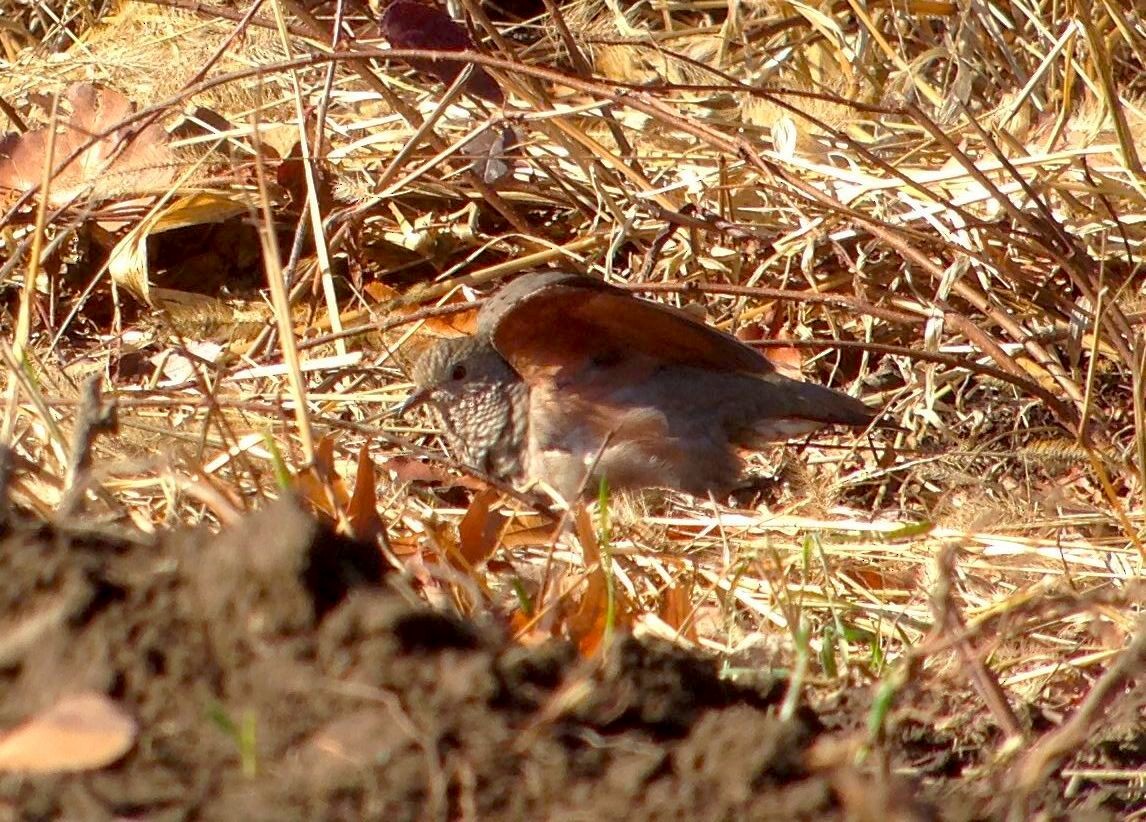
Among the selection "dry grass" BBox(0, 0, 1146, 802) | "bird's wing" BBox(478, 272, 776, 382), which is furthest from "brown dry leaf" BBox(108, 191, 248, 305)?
"bird's wing" BBox(478, 272, 776, 382)

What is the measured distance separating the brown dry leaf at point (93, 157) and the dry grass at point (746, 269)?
0.36 ft

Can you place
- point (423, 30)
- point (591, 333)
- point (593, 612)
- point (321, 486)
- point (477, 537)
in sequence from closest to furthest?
point (593, 612), point (321, 486), point (477, 537), point (423, 30), point (591, 333)

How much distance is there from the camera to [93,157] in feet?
15.7

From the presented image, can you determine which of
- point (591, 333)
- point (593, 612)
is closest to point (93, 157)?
point (591, 333)

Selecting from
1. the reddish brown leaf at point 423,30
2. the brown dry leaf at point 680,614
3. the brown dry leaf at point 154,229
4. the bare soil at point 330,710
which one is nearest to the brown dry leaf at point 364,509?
the brown dry leaf at point 680,614

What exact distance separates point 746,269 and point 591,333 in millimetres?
742

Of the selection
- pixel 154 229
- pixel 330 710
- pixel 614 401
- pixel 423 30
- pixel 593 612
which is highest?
pixel 423 30

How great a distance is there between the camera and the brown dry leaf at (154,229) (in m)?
4.79

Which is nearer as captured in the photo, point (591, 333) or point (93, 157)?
point (591, 333)

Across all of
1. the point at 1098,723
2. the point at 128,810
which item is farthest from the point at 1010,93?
the point at 128,810

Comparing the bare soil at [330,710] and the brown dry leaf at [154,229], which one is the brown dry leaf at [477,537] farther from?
the brown dry leaf at [154,229]

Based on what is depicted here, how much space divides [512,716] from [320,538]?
0.30 meters

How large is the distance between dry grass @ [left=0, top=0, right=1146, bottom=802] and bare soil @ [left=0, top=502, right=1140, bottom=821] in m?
0.71

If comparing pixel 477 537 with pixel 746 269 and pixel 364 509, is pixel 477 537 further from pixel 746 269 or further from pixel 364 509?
pixel 746 269
